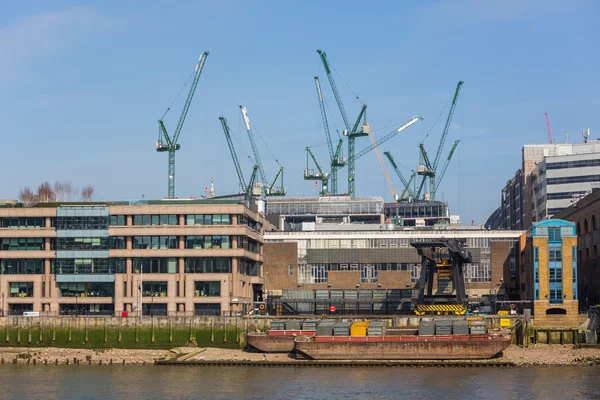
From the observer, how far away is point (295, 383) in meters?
95.0

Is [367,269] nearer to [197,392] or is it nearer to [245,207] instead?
[245,207]

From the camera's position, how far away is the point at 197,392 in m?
90.4

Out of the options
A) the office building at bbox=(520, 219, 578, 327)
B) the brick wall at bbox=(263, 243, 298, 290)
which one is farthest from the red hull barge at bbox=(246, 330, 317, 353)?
the brick wall at bbox=(263, 243, 298, 290)

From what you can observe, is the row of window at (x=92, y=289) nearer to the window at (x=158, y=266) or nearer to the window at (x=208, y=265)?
the window at (x=158, y=266)

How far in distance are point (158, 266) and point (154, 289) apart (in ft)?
11.2

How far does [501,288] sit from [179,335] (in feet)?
185

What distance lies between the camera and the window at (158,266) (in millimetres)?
146375

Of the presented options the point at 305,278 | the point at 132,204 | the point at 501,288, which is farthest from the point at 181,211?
the point at 501,288

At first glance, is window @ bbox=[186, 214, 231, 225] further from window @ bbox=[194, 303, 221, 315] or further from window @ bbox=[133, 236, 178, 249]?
window @ bbox=[194, 303, 221, 315]

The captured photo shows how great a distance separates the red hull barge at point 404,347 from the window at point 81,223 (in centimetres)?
4735

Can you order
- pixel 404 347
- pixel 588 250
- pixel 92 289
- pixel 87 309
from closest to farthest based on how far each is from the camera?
pixel 404 347 < pixel 87 309 < pixel 92 289 < pixel 588 250

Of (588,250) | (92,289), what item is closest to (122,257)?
(92,289)

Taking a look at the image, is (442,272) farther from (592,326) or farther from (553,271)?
(592,326)

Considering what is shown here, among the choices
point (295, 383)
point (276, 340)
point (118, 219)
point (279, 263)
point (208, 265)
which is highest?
point (118, 219)
